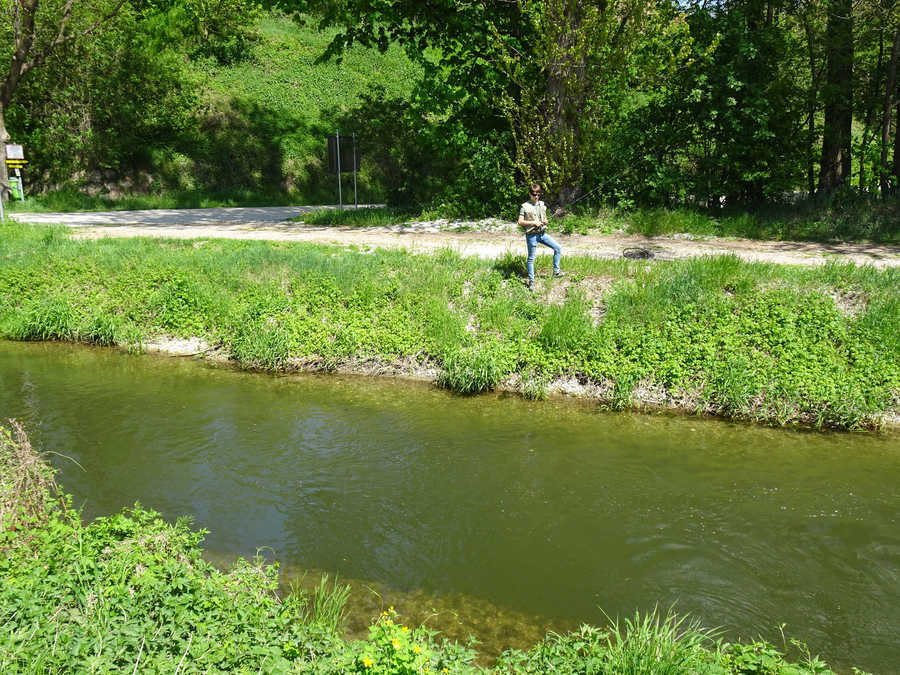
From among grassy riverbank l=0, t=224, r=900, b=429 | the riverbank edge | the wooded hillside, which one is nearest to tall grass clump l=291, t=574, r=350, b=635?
grassy riverbank l=0, t=224, r=900, b=429

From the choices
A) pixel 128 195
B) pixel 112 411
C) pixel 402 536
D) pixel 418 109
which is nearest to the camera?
pixel 402 536

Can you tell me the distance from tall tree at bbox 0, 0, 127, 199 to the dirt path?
4.17m

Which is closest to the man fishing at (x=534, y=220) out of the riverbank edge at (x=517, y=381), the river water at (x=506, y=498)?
the riverbank edge at (x=517, y=381)

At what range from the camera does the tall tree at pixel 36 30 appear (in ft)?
77.4

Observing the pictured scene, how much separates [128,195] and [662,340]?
27203 mm

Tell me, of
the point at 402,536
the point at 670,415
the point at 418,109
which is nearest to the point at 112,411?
the point at 402,536

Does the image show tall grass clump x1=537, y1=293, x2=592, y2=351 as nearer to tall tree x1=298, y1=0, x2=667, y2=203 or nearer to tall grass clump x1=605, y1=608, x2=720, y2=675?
tall grass clump x1=605, y1=608, x2=720, y2=675

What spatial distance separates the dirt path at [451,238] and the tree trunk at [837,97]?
4567mm

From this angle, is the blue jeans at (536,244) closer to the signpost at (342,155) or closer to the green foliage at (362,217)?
the green foliage at (362,217)

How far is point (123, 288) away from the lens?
14.2m

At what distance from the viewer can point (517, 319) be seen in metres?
12.2

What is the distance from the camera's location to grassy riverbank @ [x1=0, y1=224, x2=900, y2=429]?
1055 cm

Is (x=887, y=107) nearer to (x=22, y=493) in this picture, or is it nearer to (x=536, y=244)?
(x=536, y=244)

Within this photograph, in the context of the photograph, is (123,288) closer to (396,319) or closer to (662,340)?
(396,319)
